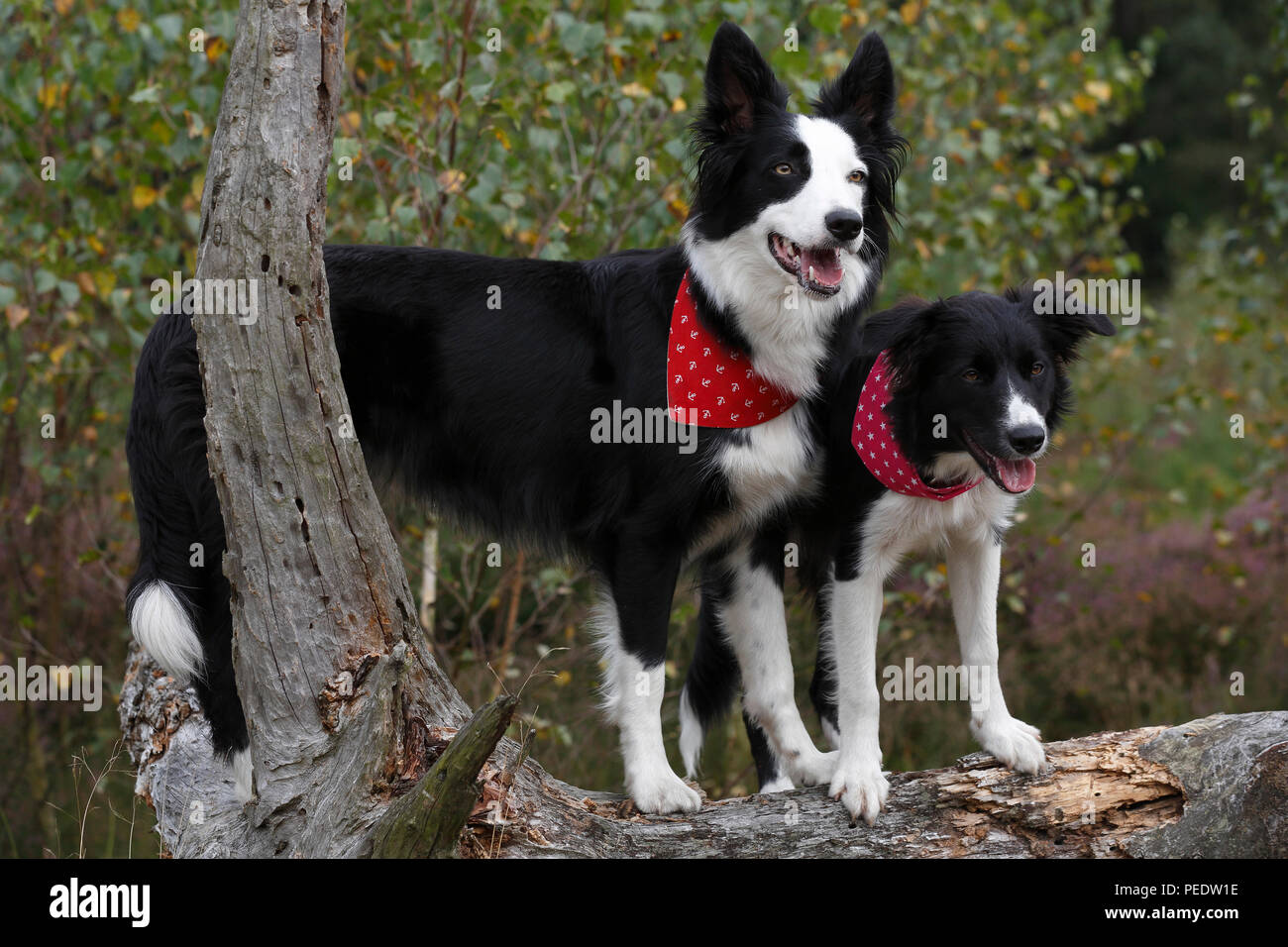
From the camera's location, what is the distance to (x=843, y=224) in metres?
3.17

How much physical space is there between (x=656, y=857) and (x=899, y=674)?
253cm

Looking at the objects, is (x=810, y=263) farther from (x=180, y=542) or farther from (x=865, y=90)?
(x=180, y=542)

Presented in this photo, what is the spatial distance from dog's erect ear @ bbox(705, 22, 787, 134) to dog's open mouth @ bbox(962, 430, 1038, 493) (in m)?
1.11

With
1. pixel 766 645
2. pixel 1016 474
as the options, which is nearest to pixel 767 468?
pixel 766 645

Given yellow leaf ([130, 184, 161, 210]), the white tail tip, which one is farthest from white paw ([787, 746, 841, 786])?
yellow leaf ([130, 184, 161, 210])

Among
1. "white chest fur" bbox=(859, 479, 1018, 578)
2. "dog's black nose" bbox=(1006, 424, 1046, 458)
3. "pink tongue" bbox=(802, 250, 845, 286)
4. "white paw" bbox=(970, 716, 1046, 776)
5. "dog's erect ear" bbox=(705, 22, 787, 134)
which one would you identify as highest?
"dog's erect ear" bbox=(705, 22, 787, 134)

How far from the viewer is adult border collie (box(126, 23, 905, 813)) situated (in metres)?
3.36

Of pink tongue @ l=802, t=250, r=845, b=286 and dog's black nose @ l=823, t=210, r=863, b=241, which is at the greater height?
dog's black nose @ l=823, t=210, r=863, b=241

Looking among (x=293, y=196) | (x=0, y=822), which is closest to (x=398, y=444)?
(x=293, y=196)

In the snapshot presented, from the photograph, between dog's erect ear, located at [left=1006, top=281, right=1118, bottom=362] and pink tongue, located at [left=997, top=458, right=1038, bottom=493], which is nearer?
pink tongue, located at [left=997, top=458, right=1038, bottom=493]

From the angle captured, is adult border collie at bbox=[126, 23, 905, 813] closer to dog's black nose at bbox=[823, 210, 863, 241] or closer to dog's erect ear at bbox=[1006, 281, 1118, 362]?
dog's black nose at bbox=[823, 210, 863, 241]

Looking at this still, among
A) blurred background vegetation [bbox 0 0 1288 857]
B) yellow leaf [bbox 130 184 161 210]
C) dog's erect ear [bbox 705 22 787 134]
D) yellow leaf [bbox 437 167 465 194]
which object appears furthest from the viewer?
yellow leaf [bbox 130 184 161 210]

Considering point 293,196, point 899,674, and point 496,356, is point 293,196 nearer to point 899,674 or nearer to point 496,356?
point 496,356

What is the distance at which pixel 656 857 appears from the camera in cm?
304
